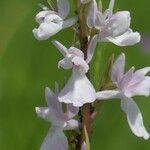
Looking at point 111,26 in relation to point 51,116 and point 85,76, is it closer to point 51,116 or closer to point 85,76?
point 85,76

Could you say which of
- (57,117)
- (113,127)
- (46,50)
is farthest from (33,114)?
(57,117)

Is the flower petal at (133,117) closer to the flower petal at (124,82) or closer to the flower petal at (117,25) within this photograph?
the flower petal at (124,82)

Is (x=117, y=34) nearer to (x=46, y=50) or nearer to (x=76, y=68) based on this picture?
(x=76, y=68)

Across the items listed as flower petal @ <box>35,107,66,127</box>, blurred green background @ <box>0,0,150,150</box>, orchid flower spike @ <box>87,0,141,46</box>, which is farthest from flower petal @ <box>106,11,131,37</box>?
blurred green background @ <box>0,0,150,150</box>

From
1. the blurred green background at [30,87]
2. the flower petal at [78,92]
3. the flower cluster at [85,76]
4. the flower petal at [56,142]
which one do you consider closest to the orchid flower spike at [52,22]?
the flower cluster at [85,76]

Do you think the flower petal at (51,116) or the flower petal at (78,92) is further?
the flower petal at (51,116)

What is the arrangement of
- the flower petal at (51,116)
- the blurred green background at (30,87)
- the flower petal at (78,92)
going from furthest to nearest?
the blurred green background at (30,87) < the flower petal at (51,116) < the flower petal at (78,92)

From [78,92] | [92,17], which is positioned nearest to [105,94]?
[78,92]
